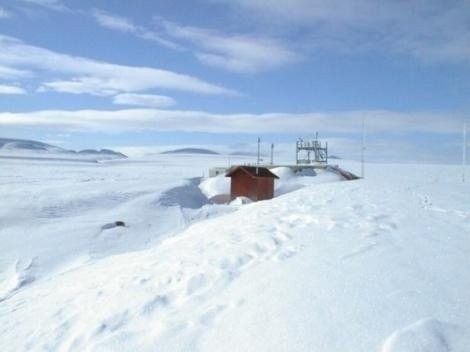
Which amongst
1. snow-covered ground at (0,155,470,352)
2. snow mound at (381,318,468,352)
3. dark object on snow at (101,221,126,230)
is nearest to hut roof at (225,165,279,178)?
dark object on snow at (101,221,126,230)

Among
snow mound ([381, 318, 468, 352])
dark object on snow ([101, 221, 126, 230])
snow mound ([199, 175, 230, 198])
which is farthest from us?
snow mound ([199, 175, 230, 198])

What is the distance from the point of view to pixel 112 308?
192 inches

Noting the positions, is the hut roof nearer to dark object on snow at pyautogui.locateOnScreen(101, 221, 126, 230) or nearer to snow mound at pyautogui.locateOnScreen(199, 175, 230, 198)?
snow mound at pyautogui.locateOnScreen(199, 175, 230, 198)

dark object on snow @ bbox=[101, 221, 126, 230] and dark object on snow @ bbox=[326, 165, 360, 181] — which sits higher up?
dark object on snow @ bbox=[326, 165, 360, 181]

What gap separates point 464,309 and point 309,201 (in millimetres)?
7243

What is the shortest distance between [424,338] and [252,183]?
20820 millimetres

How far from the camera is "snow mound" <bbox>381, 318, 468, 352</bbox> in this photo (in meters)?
3.26

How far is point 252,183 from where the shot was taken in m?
24.2

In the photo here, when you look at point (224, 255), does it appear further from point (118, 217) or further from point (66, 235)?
point (118, 217)

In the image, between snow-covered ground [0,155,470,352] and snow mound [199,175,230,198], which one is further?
snow mound [199,175,230,198]

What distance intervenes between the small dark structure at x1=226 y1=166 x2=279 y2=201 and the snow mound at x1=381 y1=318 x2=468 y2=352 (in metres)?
20.4

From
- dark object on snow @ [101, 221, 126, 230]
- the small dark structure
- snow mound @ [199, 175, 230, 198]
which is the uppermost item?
the small dark structure

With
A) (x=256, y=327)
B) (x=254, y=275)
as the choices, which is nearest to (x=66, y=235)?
(x=254, y=275)

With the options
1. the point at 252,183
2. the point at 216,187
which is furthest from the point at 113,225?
the point at 216,187
